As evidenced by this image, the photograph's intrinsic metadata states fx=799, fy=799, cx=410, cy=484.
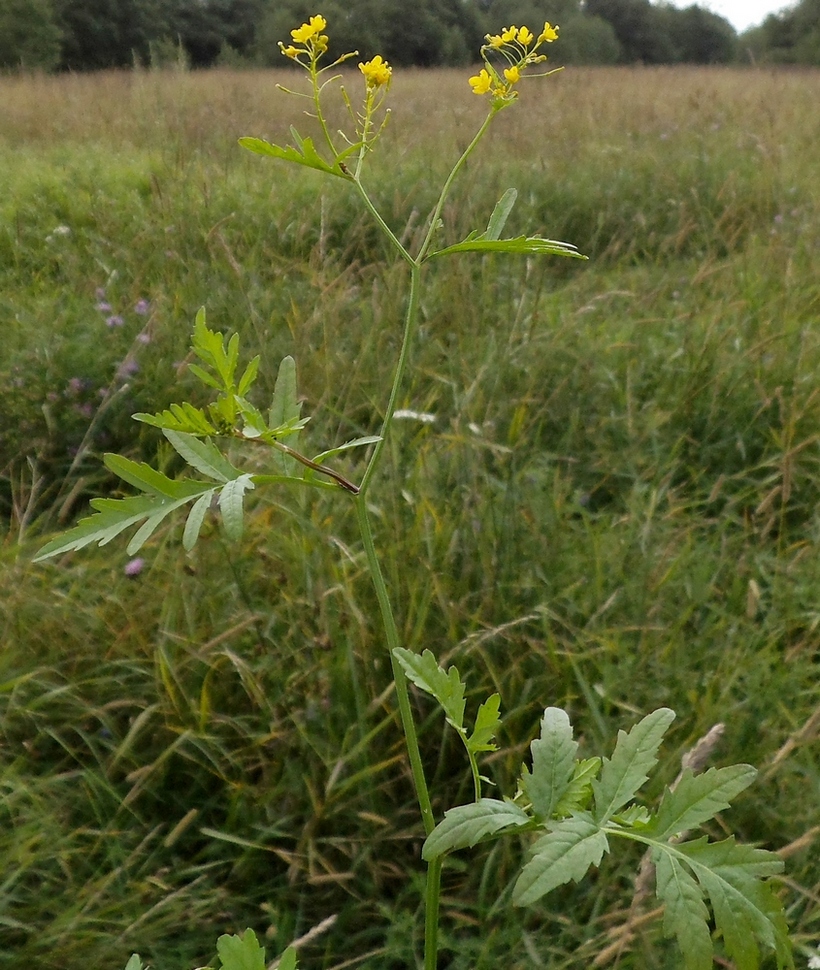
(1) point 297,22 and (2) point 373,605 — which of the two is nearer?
(2) point 373,605

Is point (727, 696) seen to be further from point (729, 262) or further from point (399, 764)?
point (729, 262)

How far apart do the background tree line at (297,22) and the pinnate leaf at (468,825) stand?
4.48 meters

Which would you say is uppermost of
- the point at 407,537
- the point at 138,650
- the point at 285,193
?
the point at 285,193

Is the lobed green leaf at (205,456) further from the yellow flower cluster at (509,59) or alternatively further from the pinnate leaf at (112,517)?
the yellow flower cluster at (509,59)

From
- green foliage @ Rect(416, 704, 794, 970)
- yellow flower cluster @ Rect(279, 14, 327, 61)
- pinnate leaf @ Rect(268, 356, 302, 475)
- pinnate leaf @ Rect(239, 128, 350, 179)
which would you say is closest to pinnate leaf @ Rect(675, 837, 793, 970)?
green foliage @ Rect(416, 704, 794, 970)

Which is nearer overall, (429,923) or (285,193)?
(429,923)

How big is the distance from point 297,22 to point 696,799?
28.9 ft

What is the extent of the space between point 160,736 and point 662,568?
0.98 meters

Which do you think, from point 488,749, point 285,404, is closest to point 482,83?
point 285,404

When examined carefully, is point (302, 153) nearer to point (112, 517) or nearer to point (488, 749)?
point (112, 517)

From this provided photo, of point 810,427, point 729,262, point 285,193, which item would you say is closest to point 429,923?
point 810,427

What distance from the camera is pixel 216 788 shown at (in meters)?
1.29

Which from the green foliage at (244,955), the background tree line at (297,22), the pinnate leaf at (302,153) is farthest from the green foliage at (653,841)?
the background tree line at (297,22)

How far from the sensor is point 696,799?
2.04 feet
